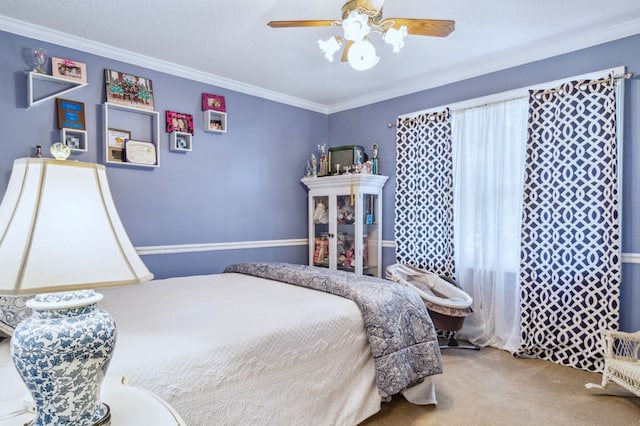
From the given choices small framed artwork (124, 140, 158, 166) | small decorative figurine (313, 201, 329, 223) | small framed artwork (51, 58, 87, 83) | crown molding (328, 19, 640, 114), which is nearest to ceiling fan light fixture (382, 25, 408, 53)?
crown molding (328, 19, 640, 114)

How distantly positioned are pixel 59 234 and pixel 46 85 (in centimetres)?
269

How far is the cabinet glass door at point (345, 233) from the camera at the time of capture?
3986mm

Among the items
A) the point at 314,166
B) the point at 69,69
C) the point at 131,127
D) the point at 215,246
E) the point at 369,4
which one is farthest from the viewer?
the point at 314,166

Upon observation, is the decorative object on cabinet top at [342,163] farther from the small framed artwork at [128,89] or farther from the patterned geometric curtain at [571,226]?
the small framed artwork at [128,89]

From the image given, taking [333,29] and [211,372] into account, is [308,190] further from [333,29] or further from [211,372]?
[211,372]

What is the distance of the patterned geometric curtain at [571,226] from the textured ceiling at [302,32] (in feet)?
1.48

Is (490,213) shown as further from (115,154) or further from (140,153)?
(115,154)

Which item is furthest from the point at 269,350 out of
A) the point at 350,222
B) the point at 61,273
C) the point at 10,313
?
the point at 350,222

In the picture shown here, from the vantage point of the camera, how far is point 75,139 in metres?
2.85

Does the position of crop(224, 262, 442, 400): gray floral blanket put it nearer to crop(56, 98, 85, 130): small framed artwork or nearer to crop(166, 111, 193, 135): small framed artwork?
crop(166, 111, 193, 135): small framed artwork

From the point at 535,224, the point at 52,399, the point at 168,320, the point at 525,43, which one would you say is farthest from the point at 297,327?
the point at 525,43

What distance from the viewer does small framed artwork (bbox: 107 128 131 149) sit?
2.99m

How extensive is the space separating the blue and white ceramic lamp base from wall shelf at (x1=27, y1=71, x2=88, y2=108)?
2531mm

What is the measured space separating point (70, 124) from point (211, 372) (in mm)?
2369
